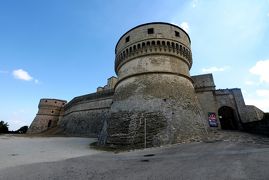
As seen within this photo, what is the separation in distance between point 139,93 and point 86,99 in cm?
1803

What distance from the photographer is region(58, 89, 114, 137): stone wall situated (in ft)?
75.3

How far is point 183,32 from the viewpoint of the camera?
46.9ft

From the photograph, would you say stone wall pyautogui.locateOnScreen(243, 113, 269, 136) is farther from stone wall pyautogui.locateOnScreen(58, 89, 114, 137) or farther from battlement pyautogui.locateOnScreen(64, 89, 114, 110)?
battlement pyautogui.locateOnScreen(64, 89, 114, 110)

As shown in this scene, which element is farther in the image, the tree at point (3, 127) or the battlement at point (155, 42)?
the tree at point (3, 127)

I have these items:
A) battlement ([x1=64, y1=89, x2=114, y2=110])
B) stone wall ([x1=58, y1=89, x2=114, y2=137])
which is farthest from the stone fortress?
battlement ([x1=64, y1=89, x2=114, y2=110])

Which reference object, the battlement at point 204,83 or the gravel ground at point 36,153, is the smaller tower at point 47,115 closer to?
the gravel ground at point 36,153

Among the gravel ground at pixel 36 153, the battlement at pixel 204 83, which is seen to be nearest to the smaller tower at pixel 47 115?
the gravel ground at pixel 36 153

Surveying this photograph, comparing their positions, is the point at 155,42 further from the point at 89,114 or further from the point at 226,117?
the point at 89,114

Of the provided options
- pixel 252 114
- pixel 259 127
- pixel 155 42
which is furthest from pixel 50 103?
pixel 259 127

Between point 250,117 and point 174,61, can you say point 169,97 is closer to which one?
point 174,61

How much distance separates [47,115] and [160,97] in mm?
31860

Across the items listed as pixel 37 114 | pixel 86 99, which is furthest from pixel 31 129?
pixel 86 99

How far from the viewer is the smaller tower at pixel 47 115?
32594 mm

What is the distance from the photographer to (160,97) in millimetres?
11062
